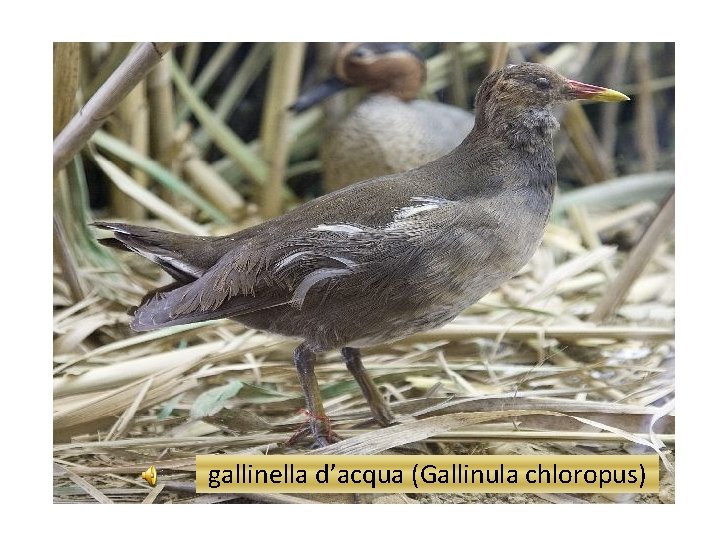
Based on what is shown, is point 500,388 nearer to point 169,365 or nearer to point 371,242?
point 371,242

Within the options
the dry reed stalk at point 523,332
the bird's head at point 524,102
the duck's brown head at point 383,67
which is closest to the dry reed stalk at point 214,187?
the duck's brown head at point 383,67

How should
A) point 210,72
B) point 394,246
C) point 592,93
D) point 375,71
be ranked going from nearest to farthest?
1. point 394,246
2. point 592,93
3. point 210,72
4. point 375,71

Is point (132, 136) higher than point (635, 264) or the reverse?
higher

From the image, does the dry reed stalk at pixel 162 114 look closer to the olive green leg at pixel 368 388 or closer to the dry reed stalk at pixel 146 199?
the dry reed stalk at pixel 146 199

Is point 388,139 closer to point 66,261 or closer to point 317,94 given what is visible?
point 317,94

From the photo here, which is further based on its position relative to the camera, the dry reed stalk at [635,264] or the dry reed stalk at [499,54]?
the dry reed stalk at [635,264]

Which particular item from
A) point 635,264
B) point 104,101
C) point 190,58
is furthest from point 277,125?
point 635,264

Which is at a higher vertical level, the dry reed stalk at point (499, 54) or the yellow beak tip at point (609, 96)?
the dry reed stalk at point (499, 54)
